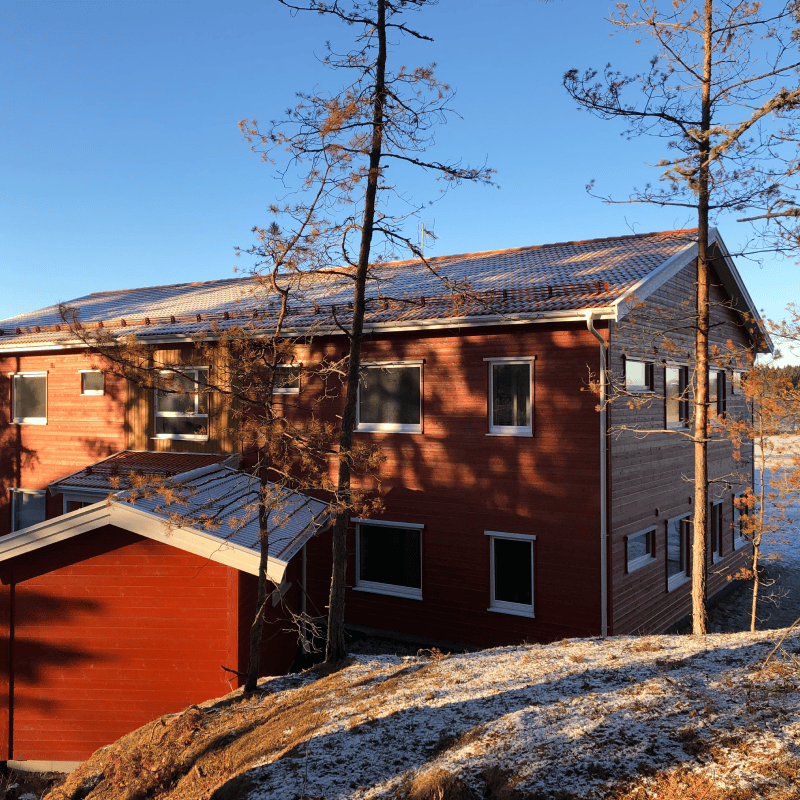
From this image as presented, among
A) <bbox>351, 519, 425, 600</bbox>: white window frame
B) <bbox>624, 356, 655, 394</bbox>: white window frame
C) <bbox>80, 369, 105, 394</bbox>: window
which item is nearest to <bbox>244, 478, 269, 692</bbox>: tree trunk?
<bbox>351, 519, 425, 600</bbox>: white window frame

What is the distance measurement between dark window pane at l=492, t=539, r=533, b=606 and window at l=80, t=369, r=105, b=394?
38.2 ft

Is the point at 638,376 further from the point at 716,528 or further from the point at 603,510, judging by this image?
the point at 716,528

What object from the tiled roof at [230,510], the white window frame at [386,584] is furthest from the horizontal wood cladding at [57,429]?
the white window frame at [386,584]

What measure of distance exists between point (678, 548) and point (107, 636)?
39.1ft

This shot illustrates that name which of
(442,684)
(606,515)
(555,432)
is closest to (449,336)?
(555,432)

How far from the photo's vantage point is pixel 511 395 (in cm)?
1206

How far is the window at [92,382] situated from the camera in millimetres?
16781

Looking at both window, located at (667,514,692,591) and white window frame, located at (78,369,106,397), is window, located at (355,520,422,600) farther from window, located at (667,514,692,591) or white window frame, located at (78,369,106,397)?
white window frame, located at (78,369,106,397)

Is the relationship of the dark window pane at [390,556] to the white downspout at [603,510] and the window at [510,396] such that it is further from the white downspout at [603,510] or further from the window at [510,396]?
the white downspout at [603,510]

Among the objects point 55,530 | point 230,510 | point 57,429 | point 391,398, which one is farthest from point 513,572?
point 57,429

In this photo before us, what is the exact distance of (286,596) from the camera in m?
12.6

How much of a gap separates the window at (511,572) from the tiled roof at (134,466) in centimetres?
677

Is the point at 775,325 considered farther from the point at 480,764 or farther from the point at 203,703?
the point at 203,703

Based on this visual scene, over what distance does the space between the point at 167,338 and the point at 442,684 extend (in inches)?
450
